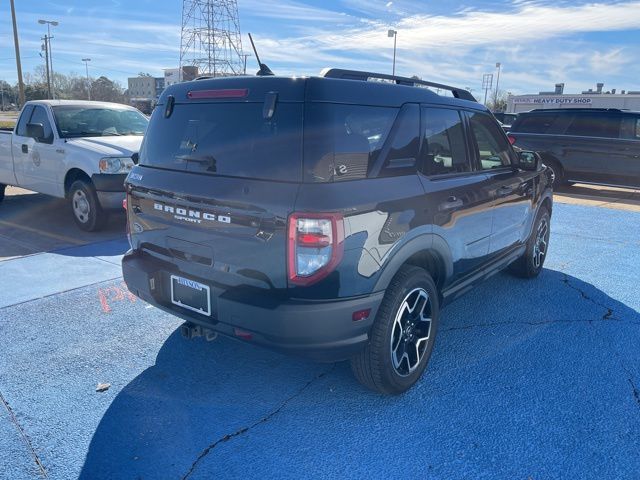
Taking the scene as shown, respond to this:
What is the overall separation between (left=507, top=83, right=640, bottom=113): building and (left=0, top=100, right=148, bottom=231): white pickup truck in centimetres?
3661

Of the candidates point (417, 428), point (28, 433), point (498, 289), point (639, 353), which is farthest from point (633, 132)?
point (28, 433)

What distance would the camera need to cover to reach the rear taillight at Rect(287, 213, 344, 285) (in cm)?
242

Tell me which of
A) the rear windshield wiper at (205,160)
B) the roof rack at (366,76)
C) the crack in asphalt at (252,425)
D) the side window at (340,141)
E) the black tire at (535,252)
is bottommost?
the crack in asphalt at (252,425)

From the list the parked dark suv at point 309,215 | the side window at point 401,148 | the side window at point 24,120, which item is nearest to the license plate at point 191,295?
the parked dark suv at point 309,215

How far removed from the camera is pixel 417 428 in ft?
9.16

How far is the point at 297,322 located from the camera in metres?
2.49

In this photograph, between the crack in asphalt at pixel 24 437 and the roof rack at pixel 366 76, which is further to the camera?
the roof rack at pixel 366 76

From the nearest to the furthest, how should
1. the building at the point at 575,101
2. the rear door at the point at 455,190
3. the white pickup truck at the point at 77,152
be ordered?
the rear door at the point at 455,190, the white pickup truck at the point at 77,152, the building at the point at 575,101

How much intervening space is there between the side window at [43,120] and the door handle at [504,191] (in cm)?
625

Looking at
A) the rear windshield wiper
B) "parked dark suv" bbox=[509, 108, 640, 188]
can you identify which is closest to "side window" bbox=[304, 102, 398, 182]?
the rear windshield wiper

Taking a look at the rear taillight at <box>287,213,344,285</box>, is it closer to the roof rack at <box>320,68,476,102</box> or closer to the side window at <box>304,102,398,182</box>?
the side window at <box>304,102,398,182</box>

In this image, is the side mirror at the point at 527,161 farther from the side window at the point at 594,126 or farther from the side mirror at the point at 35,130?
the side window at the point at 594,126

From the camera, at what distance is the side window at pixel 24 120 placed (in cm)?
783

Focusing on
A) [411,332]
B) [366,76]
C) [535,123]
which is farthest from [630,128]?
[411,332]
